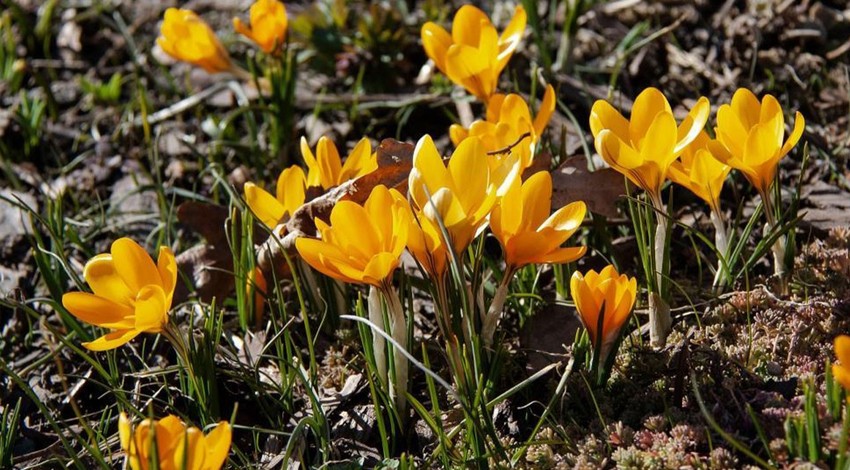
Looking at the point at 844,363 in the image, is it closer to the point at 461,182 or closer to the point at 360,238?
the point at 461,182

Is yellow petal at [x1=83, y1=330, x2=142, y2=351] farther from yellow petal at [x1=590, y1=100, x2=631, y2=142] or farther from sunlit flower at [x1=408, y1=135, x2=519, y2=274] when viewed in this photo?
yellow petal at [x1=590, y1=100, x2=631, y2=142]

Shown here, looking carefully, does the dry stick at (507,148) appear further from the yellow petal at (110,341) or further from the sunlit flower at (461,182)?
the yellow petal at (110,341)

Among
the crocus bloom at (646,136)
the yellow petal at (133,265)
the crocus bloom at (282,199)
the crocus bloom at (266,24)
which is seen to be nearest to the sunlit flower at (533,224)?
the crocus bloom at (646,136)

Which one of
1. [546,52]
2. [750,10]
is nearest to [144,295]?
[546,52]

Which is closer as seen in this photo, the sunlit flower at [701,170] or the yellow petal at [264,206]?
the sunlit flower at [701,170]

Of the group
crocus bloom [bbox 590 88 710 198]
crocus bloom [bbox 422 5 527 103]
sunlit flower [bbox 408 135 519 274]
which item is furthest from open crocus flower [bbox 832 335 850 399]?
crocus bloom [bbox 422 5 527 103]

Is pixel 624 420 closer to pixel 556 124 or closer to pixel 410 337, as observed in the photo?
pixel 410 337
